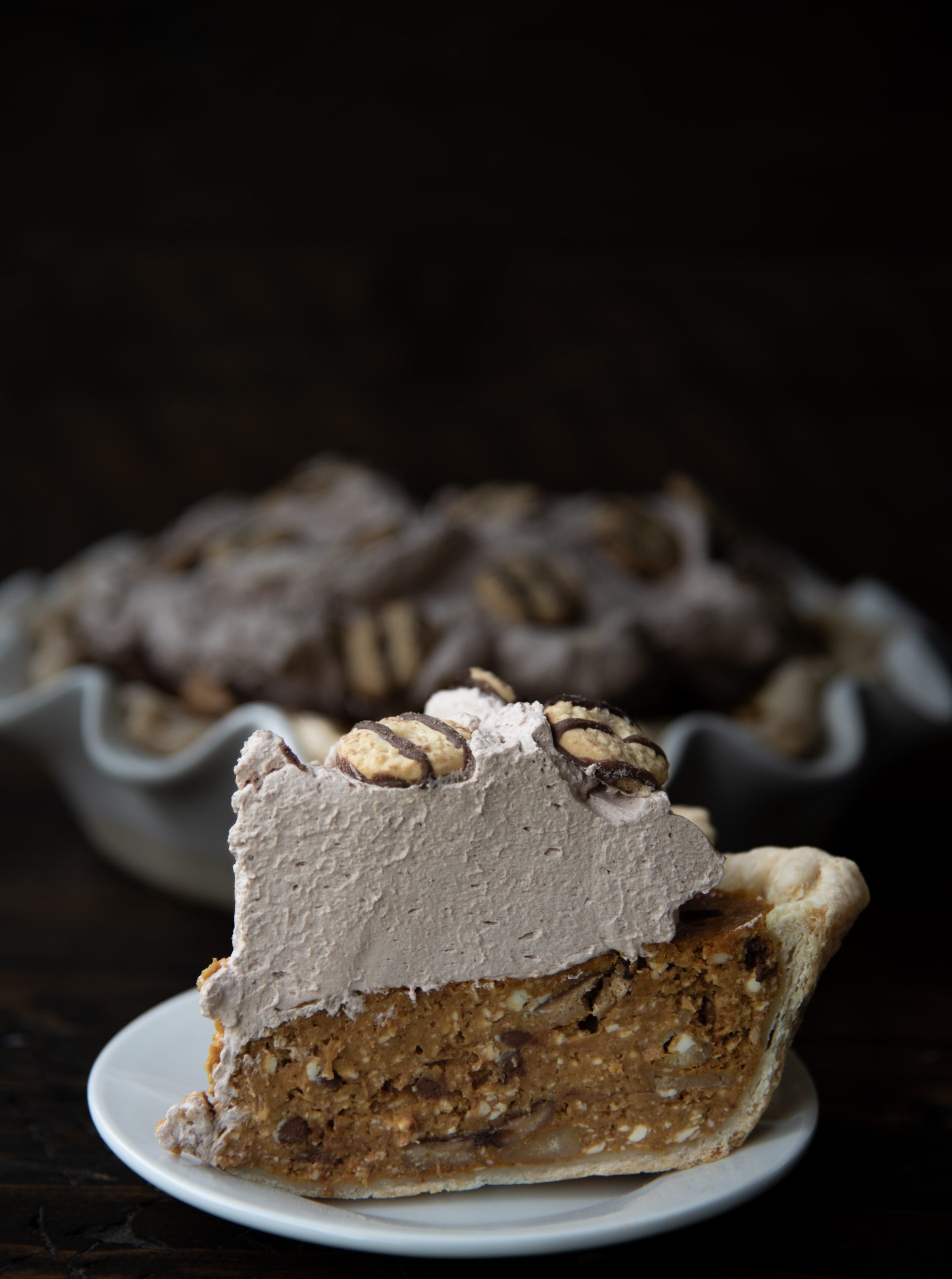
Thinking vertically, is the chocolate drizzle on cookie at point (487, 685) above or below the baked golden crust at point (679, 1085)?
above

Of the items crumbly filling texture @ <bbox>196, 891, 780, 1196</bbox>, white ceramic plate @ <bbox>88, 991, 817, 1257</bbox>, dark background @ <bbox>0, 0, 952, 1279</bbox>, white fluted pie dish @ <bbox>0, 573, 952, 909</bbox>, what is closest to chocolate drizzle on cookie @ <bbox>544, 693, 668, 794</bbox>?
crumbly filling texture @ <bbox>196, 891, 780, 1196</bbox>

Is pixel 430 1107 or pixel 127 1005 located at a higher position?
pixel 430 1107

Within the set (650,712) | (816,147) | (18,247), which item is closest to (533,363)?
(816,147)

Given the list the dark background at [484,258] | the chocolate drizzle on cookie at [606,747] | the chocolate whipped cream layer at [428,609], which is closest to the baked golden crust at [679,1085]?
the chocolate drizzle on cookie at [606,747]

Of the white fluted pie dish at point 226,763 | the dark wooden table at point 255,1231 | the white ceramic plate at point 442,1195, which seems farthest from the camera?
the white fluted pie dish at point 226,763

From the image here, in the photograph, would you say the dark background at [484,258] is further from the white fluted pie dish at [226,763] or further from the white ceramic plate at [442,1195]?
the white ceramic plate at [442,1195]

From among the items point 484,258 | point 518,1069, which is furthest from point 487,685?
point 484,258

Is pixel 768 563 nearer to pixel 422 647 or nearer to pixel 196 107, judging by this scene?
pixel 422 647
